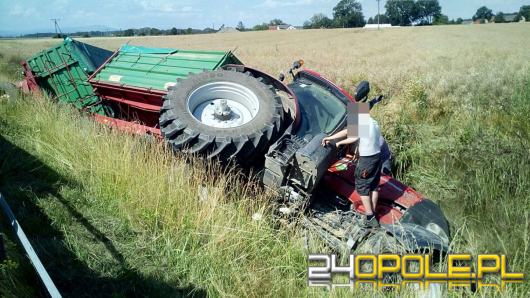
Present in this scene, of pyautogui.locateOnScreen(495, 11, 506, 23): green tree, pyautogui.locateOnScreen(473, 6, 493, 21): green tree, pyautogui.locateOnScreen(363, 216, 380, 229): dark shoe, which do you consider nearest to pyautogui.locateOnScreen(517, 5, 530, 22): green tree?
pyautogui.locateOnScreen(495, 11, 506, 23): green tree

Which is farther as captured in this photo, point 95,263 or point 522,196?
point 522,196

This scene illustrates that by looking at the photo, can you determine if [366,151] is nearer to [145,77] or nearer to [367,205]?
[367,205]

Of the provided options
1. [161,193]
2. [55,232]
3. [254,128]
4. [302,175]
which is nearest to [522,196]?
[302,175]

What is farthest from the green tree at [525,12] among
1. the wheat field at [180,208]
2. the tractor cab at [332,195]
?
the tractor cab at [332,195]

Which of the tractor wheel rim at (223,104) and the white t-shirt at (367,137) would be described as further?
the tractor wheel rim at (223,104)

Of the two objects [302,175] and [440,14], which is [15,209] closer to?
[302,175]

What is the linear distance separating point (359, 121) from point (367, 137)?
200 mm

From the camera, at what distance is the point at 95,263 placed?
3.16m

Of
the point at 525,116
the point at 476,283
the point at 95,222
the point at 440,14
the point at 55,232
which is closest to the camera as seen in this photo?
the point at 476,283

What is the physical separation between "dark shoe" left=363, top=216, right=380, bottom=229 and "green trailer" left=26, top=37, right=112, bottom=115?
19.1 ft

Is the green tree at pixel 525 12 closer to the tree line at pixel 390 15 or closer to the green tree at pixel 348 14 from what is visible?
the tree line at pixel 390 15

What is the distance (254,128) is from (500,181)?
112 inches

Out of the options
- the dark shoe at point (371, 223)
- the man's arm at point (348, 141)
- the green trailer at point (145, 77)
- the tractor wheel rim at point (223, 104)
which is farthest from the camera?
the green trailer at point (145, 77)

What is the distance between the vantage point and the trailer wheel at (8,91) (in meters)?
7.95
